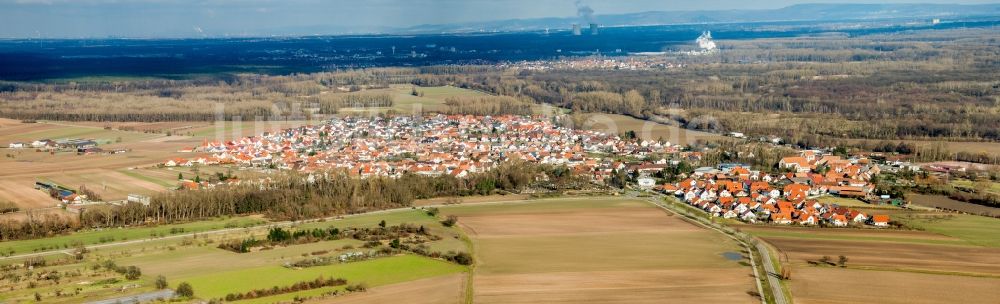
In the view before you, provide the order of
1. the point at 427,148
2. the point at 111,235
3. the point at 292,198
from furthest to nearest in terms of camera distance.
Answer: the point at 427,148 < the point at 292,198 < the point at 111,235

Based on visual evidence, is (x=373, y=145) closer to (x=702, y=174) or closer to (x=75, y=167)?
(x=75, y=167)

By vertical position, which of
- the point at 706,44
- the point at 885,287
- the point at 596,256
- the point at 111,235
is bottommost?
the point at 111,235

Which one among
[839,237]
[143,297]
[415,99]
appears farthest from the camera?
[415,99]

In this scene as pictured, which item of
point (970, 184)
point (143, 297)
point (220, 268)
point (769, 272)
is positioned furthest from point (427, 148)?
point (143, 297)

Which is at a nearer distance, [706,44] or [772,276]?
[772,276]

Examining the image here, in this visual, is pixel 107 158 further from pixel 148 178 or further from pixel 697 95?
pixel 697 95

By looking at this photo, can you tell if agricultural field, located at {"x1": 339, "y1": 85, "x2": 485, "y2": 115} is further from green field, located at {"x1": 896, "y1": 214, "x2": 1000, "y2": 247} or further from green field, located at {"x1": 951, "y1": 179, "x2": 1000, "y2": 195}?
green field, located at {"x1": 896, "y1": 214, "x2": 1000, "y2": 247}

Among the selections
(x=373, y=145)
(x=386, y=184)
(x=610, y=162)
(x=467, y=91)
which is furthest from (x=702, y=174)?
(x=467, y=91)

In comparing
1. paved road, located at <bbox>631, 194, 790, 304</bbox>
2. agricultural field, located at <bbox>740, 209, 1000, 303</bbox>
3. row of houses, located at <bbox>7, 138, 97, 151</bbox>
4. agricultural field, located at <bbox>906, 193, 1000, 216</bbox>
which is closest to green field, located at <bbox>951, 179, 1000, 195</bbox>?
agricultural field, located at <bbox>906, 193, 1000, 216</bbox>

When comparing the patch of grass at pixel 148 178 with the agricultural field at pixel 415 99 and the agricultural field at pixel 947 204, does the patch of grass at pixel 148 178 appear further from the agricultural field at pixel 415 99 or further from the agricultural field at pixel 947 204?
the agricultural field at pixel 415 99
